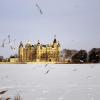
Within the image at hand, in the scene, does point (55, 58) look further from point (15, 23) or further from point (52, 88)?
point (15, 23)

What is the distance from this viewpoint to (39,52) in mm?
2318

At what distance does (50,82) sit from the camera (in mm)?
2389

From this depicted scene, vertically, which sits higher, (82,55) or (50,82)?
(82,55)

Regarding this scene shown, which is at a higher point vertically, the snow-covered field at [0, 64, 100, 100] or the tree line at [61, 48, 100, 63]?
the tree line at [61, 48, 100, 63]

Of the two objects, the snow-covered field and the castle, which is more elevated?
the castle

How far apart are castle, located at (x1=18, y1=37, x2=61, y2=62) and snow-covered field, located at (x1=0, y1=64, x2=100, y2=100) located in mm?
55

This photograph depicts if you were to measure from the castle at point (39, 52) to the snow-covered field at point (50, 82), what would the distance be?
6 centimetres

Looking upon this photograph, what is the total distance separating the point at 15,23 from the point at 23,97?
0.59 metres

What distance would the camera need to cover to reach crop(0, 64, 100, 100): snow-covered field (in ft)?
7.62

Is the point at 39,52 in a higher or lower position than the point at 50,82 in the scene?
higher

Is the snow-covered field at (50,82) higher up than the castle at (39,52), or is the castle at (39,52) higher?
the castle at (39,52)

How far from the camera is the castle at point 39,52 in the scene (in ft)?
7.53

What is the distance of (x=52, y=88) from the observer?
2.38 m

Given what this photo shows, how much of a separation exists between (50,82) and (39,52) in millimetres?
269
